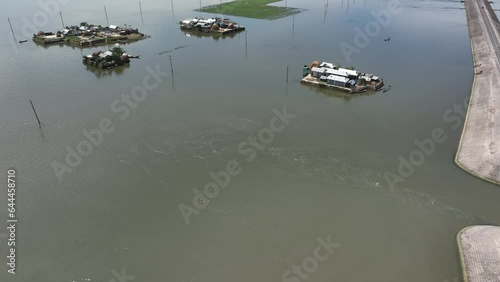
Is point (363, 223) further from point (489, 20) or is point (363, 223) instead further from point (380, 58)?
point (489, 20)

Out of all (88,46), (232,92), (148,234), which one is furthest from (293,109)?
(88,46)

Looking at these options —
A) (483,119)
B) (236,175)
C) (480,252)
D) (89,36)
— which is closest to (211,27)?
(89,36)

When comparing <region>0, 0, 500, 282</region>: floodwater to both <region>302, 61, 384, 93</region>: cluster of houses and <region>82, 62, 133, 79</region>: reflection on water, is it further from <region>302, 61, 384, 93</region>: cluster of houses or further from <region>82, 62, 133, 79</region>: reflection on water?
<region>302, 61, 384, 93</region>: cluster of houses

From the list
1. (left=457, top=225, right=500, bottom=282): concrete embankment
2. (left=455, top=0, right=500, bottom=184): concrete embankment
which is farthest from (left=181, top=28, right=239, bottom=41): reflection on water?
(left=457, top=225, right=500, bottom=282): concrete embankment

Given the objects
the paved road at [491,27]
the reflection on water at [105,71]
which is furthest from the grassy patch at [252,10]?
the paved road at [491,27]

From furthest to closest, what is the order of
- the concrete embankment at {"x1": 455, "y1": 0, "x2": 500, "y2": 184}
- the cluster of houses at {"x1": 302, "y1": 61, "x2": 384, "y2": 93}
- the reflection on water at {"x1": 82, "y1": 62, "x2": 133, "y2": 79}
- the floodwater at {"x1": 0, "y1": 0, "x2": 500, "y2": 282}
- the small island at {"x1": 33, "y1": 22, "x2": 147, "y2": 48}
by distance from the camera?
the small island at {"x1": 33, "y1": 22, "x2": 147, "y2": 48}, the reflection on water at {"x1": 82, "y1": 62, "x2": 133, "y2": 79}, the cluster of houses at {"x1": 302, "y1": 61, "x2": 384, "y2": 93}, the concrete embankment at {"x1": 455, "y1": 0, "x2": 500, "y2": 184}, the floodwater at {"x1": 0, "y1": 0, "x2": 500, "y2": 282}
